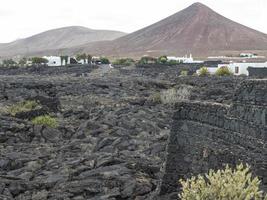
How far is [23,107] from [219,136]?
24.1m

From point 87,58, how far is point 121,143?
303 feet

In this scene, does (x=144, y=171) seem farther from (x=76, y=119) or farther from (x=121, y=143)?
(x=76, y=119)

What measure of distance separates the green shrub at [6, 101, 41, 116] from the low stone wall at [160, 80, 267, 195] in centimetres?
1856

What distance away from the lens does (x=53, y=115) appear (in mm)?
33594

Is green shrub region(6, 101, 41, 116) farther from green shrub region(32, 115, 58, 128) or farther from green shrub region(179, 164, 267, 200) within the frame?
green shrub region(179, 164, 267, 200)

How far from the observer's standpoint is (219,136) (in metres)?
13.6

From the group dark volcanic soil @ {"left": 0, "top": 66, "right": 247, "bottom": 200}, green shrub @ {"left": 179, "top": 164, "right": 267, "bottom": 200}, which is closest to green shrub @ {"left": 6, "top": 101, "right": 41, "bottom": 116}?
dark volcanic soil @ {"left": 0, "top": 66, "right": 247, "bottom": 200}

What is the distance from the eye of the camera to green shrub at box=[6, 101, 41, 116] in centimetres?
3335

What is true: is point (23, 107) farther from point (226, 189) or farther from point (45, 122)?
point (226, 189)

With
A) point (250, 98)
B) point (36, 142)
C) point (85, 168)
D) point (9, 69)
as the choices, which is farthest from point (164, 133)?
point (9, 69)

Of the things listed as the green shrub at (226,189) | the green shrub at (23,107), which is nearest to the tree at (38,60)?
the green shrub at (23,107)

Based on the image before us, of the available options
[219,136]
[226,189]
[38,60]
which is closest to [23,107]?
[219,136]

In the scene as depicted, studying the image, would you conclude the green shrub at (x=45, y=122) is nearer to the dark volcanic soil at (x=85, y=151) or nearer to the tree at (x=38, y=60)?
the dark volcanic soil at (x=85, y=151)

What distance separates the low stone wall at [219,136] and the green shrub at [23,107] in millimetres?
18563
